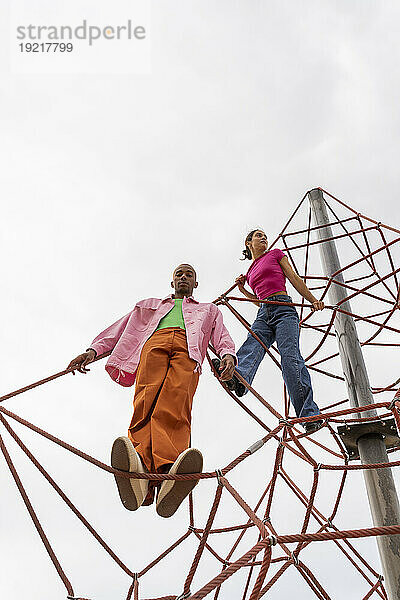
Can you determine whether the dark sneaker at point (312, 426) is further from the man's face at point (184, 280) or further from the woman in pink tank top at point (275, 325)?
the man's face at point (184, 280)

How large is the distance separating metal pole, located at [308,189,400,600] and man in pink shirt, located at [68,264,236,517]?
1110mm

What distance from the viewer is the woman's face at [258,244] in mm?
4726

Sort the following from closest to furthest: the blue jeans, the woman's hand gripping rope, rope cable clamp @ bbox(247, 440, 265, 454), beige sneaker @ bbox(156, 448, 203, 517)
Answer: beige sneaker @ bbox(156, 448, 203, 517)
rope cable clamp @ bbox(247, 440, 265, 454)
the woman's hand gripping rope
the blue jeans

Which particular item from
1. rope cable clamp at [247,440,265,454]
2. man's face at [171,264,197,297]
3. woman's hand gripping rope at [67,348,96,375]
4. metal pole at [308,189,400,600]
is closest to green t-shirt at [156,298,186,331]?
man's face at [171,264,197,297]

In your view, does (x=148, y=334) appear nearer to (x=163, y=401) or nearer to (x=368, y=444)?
(x=163, y=401)

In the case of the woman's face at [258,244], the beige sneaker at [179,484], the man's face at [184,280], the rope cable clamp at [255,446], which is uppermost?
the woman's face at [258,244]

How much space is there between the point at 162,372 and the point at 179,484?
71 centimetres

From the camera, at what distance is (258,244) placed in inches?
186

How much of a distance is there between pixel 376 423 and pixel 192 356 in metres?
1.30

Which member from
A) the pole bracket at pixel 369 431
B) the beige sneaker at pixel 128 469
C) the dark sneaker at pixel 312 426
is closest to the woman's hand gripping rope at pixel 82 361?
the beige sneaker at pixel 128 469

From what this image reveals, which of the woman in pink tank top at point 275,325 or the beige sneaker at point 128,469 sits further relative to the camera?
the woman in pink tank top at point 275,325

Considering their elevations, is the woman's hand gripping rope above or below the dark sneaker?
above

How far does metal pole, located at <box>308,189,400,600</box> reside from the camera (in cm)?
324

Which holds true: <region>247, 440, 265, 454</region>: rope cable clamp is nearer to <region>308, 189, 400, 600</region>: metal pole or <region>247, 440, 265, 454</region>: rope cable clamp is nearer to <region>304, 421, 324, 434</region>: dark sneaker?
<region>304, 421, 324, 434</region>: dark sneaker
